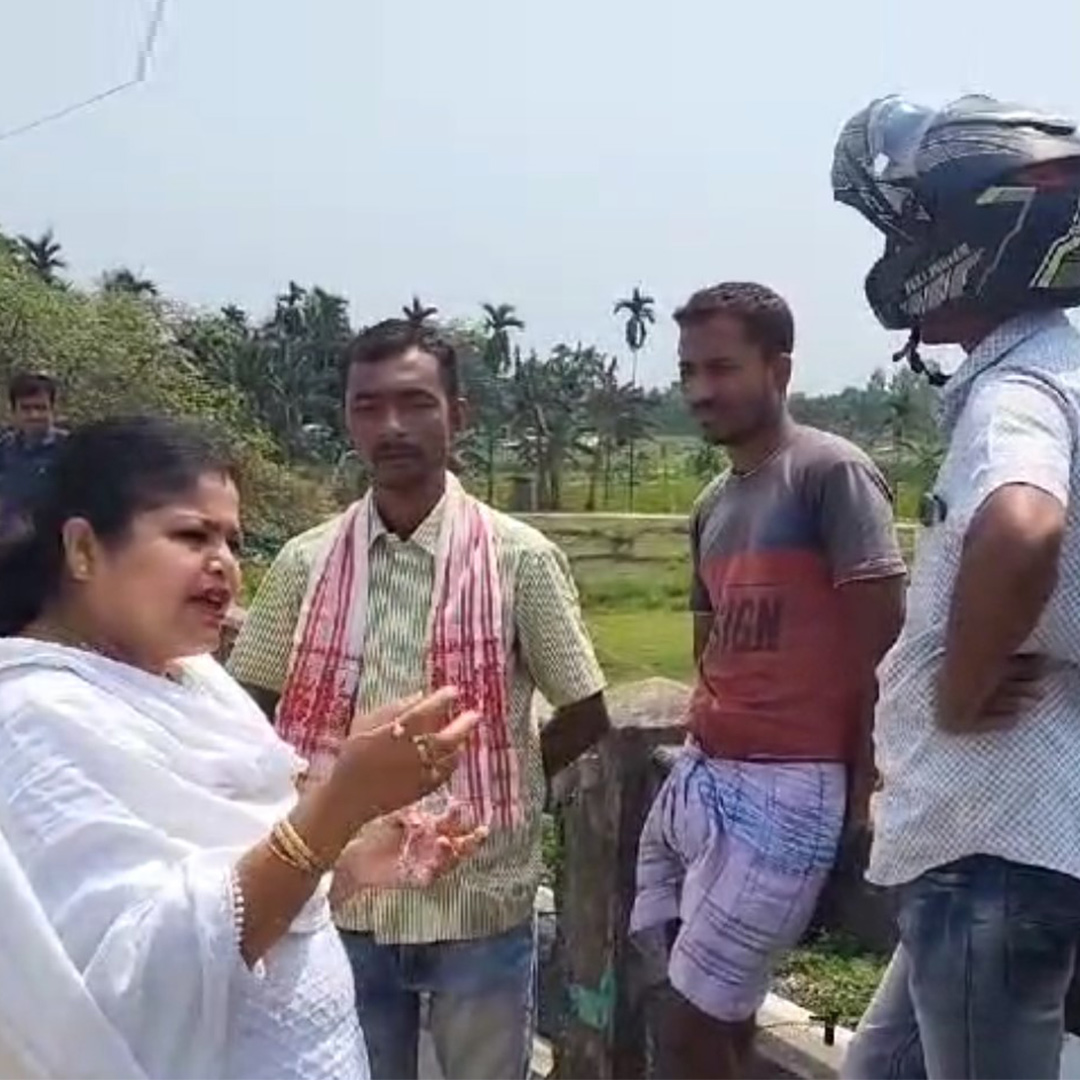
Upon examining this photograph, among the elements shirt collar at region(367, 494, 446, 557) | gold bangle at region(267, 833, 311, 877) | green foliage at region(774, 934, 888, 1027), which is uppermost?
shirt collar at region(367, 494, 446, 557)

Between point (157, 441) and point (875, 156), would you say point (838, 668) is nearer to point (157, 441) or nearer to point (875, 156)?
point (875, 156)

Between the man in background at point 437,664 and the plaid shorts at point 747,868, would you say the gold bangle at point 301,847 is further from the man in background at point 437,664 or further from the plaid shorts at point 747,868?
the plaid shorts at point 747,868

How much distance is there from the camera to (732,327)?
3375mm

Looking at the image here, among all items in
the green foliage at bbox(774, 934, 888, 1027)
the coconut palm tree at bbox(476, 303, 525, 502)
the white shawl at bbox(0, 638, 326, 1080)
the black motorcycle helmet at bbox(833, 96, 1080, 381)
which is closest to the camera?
the white shawl at bbox(0, 638, 326, 1080)

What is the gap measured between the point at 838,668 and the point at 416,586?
71 centimetres

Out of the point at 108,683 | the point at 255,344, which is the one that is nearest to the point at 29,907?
the point at 108,683

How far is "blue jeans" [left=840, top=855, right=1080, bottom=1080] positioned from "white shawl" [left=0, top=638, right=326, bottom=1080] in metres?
0.84

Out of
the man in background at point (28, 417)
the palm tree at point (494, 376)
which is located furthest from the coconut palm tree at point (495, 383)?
the man in background at point (28, 417)

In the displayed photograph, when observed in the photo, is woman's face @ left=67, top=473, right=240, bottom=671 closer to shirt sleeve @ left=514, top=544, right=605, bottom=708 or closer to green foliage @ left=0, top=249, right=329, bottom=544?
shirt sleeve @ left=514, top=544, right=605, bottom=708

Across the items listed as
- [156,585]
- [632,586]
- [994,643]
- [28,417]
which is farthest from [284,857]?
[632,586]

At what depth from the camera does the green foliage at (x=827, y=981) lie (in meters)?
4.70

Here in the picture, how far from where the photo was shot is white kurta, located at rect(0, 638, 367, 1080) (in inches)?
79.7

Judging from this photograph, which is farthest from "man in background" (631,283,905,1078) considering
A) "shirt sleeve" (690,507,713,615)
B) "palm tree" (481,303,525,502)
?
"palm tree" (481,303,525,502)

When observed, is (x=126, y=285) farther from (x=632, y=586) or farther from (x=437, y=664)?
(x=437, y=664)
